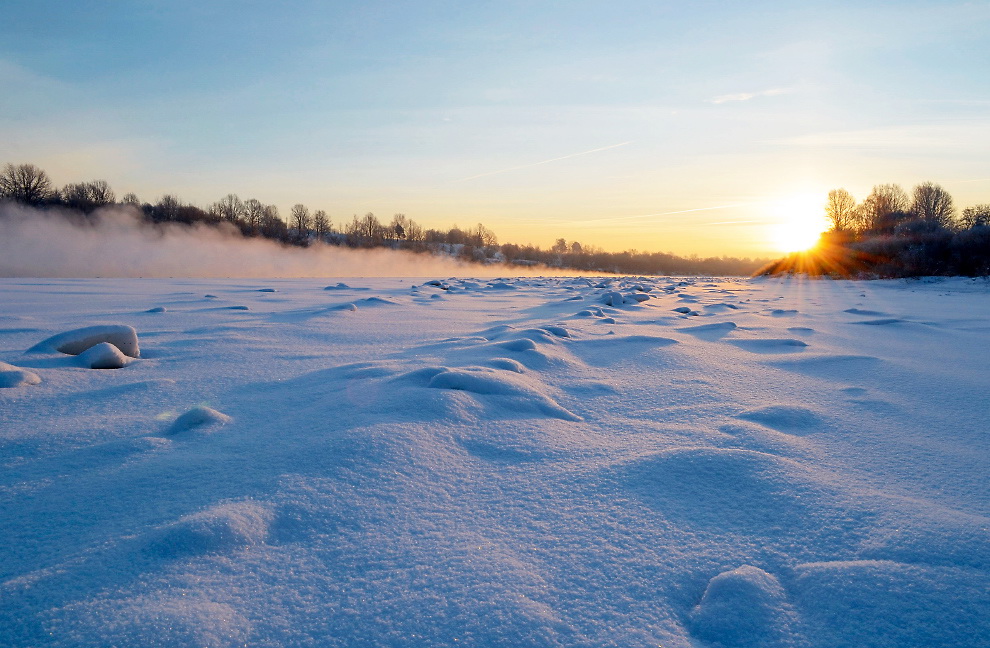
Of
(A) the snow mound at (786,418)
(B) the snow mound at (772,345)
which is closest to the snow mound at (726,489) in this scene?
(A) the snow mound at (786,418)

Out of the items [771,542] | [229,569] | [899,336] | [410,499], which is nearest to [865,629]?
[771,542]

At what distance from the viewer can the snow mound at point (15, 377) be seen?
1.76 meters

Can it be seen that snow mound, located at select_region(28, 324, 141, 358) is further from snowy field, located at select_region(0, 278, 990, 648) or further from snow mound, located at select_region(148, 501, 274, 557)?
snow mound, located at select_region(148, 501, 274, 557)

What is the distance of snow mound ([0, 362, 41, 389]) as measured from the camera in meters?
1.76

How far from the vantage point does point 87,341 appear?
2.36 meters

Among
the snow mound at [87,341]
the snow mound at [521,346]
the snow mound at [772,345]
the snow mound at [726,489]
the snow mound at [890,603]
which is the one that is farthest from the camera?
the snow mound at [772,345]

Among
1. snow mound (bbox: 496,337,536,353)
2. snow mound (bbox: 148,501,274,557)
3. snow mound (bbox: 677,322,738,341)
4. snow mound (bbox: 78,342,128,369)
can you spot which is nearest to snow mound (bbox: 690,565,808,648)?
snow mound (bbox: 148,501,274,557)

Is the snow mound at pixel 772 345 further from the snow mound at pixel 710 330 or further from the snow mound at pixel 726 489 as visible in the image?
the snow mound at pixel 726 489

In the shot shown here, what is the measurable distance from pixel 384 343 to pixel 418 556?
2253 millimetres

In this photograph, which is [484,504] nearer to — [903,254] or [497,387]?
[497,387]

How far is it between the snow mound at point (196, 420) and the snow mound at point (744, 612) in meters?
1.35

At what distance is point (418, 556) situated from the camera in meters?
0.88

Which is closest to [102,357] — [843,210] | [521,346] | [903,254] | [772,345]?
[521,346]

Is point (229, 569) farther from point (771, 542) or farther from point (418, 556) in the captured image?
point (771, 542)
